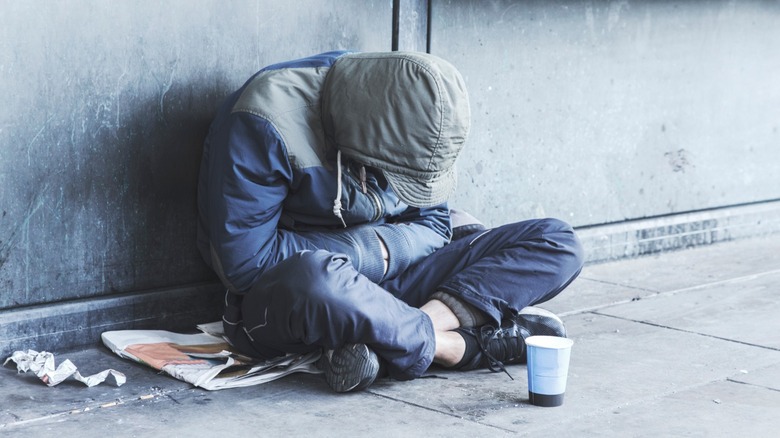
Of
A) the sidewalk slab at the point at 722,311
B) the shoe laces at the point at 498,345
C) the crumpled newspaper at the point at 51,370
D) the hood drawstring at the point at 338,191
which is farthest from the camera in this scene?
the sidewalk slab at the point at 722,311

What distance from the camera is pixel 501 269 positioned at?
3303 mm

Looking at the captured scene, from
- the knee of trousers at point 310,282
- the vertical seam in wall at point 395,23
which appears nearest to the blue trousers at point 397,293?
the knee of trousers at point 310,282

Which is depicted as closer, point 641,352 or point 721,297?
point 641,352

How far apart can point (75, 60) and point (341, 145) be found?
35.6 inches

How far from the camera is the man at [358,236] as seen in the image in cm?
295

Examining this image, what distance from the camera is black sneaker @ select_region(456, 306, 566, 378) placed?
3.22 meters

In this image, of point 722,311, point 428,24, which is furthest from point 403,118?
point 722,311

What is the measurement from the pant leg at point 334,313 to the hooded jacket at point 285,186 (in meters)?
0.17

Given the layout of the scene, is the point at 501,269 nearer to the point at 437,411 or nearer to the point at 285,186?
the point at 437,411

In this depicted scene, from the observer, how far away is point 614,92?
502 cm

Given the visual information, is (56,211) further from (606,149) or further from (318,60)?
(606,149)

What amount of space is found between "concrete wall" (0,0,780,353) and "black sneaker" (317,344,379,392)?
840 mm

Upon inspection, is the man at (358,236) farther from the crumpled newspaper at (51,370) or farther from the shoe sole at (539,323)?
the crumpled newspaper at (51,370)

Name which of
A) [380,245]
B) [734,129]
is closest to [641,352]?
[380,245]
